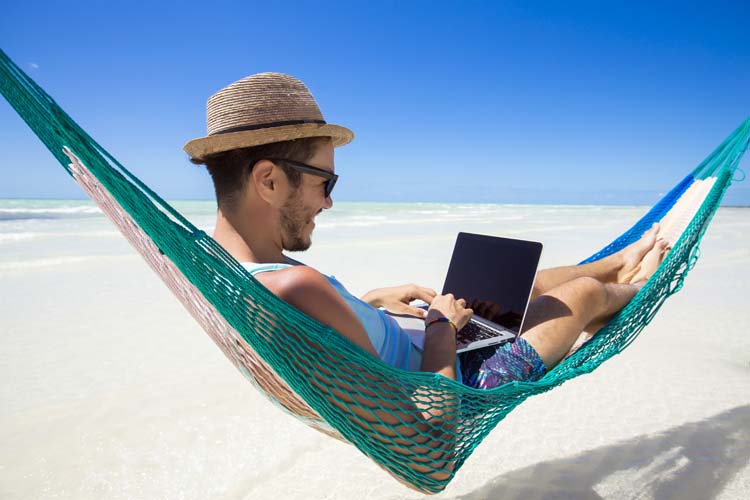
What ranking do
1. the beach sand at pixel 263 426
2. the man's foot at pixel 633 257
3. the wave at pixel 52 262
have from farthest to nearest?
the wave at pixel 52 262 → the man's foot at pixel 633 257 → the beach sand at pixel 263 426

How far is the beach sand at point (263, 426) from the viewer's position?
204cm

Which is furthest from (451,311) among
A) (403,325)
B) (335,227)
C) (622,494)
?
(335,227)

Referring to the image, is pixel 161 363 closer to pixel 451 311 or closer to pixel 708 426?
pixel 451 311

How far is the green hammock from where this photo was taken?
1.11 metres

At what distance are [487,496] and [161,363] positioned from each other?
7.58 ft

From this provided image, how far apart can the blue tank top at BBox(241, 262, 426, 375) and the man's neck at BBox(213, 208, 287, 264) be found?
4 cm

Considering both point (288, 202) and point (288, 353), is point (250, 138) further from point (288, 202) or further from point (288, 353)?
point (288, 353)

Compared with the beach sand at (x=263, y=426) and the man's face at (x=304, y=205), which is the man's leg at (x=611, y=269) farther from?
the man's face at (x=304, y=205)

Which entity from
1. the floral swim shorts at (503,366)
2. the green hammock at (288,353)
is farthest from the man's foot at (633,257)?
the green hammock at (288,353)

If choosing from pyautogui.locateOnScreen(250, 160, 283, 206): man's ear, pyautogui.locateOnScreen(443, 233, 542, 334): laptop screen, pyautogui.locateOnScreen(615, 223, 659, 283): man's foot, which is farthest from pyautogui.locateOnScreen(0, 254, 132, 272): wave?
pyautogui.locateOnScreen(615, 223, 659, 283): man's foot

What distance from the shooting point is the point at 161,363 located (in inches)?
129

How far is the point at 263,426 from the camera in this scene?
2.50 m

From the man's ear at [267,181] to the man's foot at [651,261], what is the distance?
5.64ft

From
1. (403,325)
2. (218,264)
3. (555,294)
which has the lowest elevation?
(403,325)
